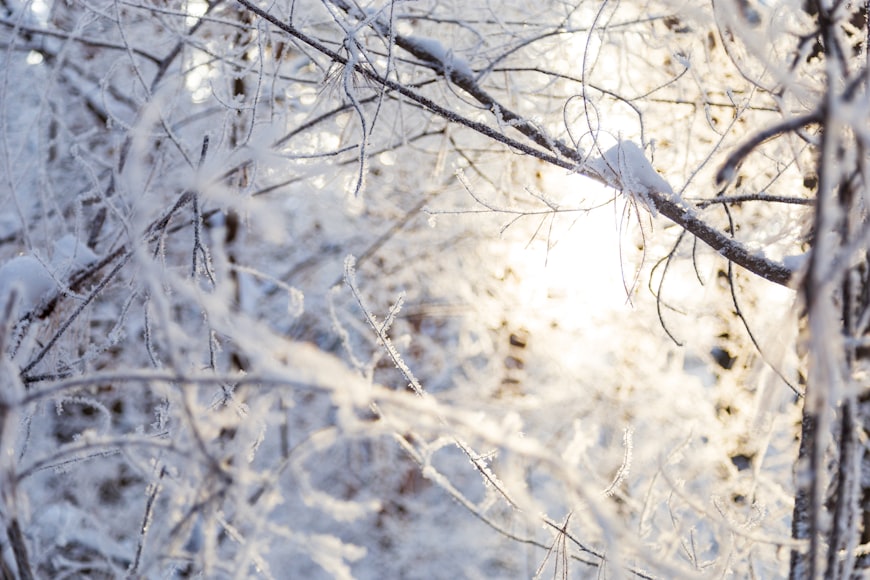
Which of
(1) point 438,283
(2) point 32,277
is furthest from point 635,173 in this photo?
(1) point 438,283

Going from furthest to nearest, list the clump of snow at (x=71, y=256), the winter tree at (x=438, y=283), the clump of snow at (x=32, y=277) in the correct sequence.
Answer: the clump of snow at (x=71, y=256) → the clump of snow at (x=32, y=277) → the winter tree at (x=438, y=283)

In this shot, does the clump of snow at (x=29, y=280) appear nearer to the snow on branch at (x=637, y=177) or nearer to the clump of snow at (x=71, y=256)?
the clump of snow at (x=71, y=256)

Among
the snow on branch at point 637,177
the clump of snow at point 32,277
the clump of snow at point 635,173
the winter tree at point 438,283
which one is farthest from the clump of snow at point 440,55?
the clump of snow at point 32,277

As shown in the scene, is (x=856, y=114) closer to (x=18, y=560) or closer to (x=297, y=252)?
(x=18, y=560)

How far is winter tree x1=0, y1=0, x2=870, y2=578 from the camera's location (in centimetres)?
77

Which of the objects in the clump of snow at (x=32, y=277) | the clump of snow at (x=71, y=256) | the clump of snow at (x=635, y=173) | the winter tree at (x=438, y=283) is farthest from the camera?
the clump of snow at (x=71, y=256)

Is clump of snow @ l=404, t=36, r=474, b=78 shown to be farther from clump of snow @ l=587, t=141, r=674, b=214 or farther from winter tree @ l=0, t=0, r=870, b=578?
clump of snow @ l=587, t=141, r=674, b=214

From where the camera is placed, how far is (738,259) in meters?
1.37

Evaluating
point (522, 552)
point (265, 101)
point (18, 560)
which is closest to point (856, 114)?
point (18, 560)

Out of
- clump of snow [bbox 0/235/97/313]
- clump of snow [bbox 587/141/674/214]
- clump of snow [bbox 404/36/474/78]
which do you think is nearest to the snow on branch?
clump of snow [bbox 587/141/674/214]

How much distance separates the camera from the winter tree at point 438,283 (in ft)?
2.53

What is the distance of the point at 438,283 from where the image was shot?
4.62 m

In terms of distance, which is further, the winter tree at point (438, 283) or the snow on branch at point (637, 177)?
the snow on branch at point (637, 177)

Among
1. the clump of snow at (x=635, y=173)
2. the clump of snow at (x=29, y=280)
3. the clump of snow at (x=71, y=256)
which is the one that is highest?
the clump of snow at (x=635, y=173)
